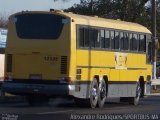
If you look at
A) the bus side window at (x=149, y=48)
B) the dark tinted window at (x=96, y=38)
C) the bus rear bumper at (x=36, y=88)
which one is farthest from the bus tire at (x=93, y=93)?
the bus side window at (x=149, y=48)

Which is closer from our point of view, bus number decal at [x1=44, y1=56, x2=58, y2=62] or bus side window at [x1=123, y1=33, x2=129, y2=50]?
bus number decal at [x1=44, y1=56, x2=58, y2=62]

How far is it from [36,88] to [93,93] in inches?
102

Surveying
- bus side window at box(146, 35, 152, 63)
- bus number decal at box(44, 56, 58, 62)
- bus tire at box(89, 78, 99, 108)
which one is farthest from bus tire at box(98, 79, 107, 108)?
bus side window at box(146, 35, 152, 63)

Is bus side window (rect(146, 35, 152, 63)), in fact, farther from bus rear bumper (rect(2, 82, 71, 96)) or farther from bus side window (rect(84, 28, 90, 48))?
bus rear bumper (rect(2, 82, 71, 96))

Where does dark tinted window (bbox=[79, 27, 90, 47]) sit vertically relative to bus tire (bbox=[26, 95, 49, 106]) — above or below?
above

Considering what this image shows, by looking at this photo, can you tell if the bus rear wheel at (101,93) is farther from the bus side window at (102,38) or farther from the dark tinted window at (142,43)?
the dark tinted window at (142,43)

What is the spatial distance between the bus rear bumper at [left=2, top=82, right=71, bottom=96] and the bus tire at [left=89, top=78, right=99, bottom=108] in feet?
6.27

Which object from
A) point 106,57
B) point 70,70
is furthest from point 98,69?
point 70,70

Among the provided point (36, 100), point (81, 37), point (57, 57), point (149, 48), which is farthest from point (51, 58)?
point (149, 48)

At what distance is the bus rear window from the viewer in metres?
24.1

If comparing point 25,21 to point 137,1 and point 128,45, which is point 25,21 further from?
point 137,1

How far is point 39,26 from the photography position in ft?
79.8

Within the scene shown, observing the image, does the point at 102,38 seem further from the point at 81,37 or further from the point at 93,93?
the point at 93,93

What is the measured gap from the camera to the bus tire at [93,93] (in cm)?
2541
